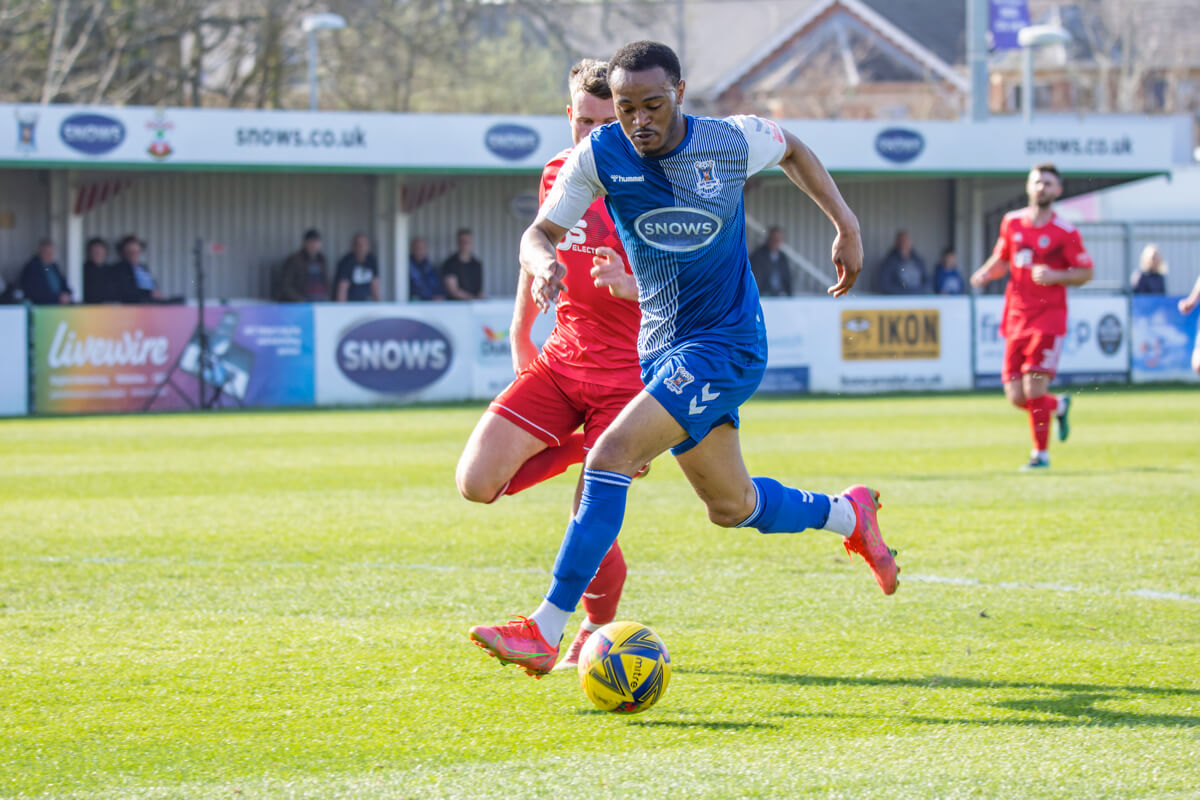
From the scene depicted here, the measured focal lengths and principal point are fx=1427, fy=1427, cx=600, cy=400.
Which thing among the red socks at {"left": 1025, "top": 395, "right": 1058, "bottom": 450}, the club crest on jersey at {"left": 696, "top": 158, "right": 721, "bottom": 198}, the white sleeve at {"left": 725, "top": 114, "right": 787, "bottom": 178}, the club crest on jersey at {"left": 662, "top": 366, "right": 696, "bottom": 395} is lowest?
the red socks at {"left": 1025, "top": 395, "right": 1058, "bottom": 450}

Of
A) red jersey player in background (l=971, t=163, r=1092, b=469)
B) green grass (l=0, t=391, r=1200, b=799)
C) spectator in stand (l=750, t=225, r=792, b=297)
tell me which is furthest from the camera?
spectator in stand (l=750, t=225, r=792, b=297)

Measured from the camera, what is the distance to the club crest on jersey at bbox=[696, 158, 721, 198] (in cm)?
438

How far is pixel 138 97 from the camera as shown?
Answer: 29438 millimetres

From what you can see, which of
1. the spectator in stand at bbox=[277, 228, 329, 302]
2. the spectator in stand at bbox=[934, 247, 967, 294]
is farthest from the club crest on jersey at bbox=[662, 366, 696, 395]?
the spectator in stand at bbox=[934, 247, 967, 294]

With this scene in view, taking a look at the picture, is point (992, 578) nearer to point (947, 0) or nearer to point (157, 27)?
point (157, 27)

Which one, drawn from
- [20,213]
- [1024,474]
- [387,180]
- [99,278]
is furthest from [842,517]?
[387,180]

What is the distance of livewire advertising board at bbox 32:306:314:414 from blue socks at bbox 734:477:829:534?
14732 mm

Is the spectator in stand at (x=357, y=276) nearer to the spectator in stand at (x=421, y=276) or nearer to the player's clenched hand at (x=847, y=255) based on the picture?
the spectator in stand at (x=421, y=276)

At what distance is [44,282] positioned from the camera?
19469mm

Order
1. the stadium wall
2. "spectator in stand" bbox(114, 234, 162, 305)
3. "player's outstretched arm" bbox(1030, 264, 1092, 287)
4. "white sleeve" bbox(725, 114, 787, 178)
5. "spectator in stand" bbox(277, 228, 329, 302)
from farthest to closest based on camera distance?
the stadium wall → "spectator in stand" bbox(277, 228, 329, 302) → "spectator in stand" bbox(114, 234, 162, 305) → "player's outstretched arm" bbox(1030, 264, 1092, 287) → "white sleeve" bbox(725, 114, 787, 178)

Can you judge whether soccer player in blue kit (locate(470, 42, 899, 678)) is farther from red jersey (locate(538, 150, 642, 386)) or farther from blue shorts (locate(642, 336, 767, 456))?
red jersey (locate(538, 150, 642, 386))

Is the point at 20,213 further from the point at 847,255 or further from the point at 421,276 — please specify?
the point at 847,255

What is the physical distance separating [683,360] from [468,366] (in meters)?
15.5

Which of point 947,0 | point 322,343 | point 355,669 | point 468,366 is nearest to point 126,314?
point 322,343
